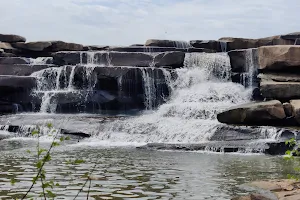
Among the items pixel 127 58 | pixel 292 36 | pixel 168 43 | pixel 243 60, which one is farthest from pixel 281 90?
pixel 168 43

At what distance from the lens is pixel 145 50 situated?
31.9 m

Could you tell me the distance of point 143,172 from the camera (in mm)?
11328

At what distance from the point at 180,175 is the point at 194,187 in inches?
57.3

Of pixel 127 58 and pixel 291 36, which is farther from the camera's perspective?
pixel 291 36

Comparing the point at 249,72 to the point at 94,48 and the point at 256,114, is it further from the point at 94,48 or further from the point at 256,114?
the point at 94,48

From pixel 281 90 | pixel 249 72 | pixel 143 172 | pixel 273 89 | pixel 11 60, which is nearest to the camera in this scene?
pixel 143 172

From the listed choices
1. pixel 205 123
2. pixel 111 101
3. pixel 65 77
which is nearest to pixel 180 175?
pixel 205 123

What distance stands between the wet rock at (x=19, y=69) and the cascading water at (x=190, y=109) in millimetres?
7819

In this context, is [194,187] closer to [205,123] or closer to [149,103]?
[205,123]

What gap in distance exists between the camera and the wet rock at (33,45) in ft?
118

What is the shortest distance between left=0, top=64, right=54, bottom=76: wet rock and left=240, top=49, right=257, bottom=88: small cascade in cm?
1093

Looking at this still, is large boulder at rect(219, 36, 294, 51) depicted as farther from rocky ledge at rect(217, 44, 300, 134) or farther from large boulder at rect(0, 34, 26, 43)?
large boulder at rect(0, 34, 26, 43)

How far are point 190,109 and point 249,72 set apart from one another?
5.70 meters

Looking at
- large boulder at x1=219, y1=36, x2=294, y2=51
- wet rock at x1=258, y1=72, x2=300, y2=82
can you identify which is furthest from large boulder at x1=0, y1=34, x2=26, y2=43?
wet rock at x1=258, y1=72, x2=300, y2=82
